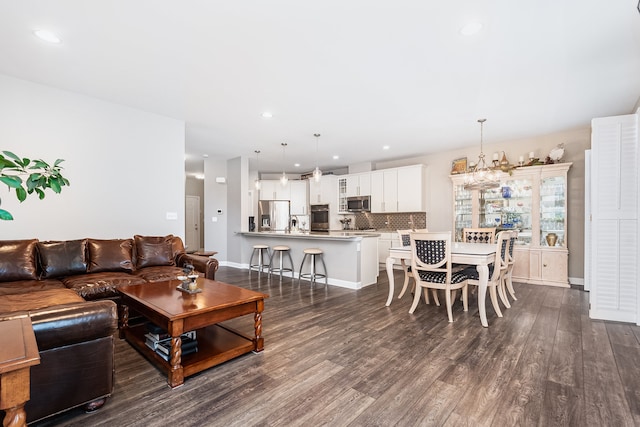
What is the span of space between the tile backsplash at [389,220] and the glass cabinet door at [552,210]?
2262mm

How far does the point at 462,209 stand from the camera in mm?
6215

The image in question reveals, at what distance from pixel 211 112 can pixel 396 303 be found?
12.5 ft

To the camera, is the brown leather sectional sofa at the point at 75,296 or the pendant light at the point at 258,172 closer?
the brown leather sectional sofa at the point at 75,296

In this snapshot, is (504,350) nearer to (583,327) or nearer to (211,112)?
(583,327)

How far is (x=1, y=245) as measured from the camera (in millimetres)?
3025

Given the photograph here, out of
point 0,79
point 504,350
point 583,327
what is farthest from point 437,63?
point 0,79

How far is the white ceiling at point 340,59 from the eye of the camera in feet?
7.16

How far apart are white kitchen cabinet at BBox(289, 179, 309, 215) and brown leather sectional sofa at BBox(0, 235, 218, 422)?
188 inches

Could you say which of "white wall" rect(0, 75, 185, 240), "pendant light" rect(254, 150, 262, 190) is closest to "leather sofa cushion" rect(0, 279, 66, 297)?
"white wall" rect(0, 75, 185, 240)

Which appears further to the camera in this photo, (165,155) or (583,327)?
(165,155)

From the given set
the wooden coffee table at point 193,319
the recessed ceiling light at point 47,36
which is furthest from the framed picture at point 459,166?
the recessed ceiling light at point 47,36

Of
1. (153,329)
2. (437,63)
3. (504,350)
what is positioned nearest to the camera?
(153,329)

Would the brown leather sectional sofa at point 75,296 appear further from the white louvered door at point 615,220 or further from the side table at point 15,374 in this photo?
the white louvered door at point 615,220

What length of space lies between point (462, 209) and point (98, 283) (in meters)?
6.22
